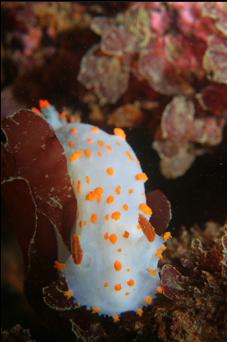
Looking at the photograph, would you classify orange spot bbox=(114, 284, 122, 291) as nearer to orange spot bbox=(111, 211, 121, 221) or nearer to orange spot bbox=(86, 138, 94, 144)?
orange spot bbox=(111, 211, 121, 221)

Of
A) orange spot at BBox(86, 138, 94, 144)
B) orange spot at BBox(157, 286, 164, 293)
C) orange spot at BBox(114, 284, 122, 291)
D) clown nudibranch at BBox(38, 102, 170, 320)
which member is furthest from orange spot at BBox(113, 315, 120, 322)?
orange spot at BBox(86, 138, 94, 144)

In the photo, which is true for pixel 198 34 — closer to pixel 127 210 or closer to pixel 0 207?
pixel 127 210

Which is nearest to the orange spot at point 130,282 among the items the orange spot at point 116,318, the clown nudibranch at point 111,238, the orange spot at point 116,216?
the clown nudibranch at point 111,238

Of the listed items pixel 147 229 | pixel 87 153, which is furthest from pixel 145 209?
pixel 87 153

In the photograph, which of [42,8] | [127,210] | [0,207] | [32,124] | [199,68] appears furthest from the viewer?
[42,8]

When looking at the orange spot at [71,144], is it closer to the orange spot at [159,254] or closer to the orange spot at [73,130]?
the orange spot at [73,130]

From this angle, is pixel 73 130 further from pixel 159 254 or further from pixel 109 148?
pixel 159 254

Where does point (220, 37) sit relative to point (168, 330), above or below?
above

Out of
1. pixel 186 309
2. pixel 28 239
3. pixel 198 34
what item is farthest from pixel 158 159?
pixel 186 309

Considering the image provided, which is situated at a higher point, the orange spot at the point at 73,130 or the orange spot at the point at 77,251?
the orange spot at the point at 73,130
